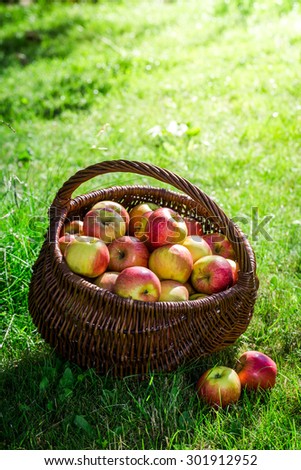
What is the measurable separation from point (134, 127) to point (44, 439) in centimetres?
337

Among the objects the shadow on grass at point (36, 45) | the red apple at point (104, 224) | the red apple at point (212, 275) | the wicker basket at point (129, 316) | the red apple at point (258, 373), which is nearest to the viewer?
the wicker basket at point (129, 316)

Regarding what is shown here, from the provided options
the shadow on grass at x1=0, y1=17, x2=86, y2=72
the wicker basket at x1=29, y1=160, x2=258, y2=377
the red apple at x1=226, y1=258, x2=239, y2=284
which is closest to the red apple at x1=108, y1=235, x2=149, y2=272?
the wicker basket at x1=29, y1=160, x2=258, y2=377

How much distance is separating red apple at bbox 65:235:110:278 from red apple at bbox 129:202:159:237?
33 cm

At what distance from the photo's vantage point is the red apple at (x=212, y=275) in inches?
102

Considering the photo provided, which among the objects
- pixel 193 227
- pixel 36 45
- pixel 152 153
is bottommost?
pixel 36 45

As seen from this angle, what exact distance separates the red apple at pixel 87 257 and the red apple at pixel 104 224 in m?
0.14

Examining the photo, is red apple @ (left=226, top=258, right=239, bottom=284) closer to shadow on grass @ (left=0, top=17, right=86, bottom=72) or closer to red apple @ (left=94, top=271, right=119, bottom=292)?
red apple @ (left=94, top=271, right=119, bottom=292)

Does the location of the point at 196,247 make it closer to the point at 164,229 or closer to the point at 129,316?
the point at 164,229

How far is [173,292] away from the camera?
100 inches

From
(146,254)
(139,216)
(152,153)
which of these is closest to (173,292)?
(146,254)

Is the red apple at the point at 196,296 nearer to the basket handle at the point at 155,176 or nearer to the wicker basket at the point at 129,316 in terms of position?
the wicker basket at the point at 129,316

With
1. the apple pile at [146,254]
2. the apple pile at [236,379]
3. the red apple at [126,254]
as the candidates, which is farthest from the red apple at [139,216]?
the apple pile at [236,379]

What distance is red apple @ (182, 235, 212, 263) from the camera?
276cm

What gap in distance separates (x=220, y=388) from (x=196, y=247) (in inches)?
25.4
